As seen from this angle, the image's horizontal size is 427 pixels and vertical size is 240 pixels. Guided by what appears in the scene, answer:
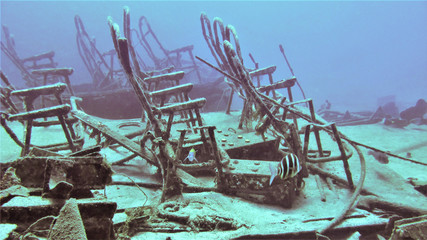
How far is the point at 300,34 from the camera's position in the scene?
150 meters

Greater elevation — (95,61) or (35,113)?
(95,61)

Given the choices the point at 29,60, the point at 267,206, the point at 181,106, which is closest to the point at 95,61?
the point at 29,60

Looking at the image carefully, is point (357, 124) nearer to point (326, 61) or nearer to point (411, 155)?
point (411, 155)

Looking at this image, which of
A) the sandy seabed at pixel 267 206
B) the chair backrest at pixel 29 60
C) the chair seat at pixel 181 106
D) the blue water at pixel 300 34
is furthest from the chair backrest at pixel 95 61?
the blue water at pixel 300 34

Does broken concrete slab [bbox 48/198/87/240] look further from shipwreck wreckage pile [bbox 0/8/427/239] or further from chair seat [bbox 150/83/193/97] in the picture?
chair seat [bbox 150/83/193/97]

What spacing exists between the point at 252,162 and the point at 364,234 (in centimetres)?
156

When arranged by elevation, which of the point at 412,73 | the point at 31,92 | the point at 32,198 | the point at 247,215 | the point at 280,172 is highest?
the point at 31,92

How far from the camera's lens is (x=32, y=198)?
1768 mm

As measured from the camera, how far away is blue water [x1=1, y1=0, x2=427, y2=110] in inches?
2621

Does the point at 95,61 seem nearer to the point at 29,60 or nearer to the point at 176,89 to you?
the point at 29,60

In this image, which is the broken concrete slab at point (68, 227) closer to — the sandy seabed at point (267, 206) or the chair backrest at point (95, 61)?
the sandy seabed at point (267, 206)

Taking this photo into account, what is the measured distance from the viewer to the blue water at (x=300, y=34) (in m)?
66.6

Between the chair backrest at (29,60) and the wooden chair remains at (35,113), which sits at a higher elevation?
the chair backrest at (29,60)

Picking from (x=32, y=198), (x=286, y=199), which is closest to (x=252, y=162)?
(x=286, y=199)
